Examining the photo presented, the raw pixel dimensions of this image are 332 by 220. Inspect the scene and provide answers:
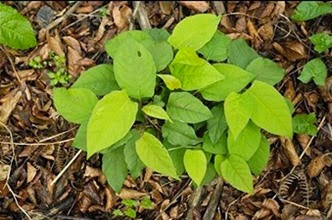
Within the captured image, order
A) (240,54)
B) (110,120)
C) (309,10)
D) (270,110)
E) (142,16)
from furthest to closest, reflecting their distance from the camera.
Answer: (142,16)
(309,10)
(240,54)
(270,110)
(110,120)

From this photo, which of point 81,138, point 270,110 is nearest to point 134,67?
point 81,138

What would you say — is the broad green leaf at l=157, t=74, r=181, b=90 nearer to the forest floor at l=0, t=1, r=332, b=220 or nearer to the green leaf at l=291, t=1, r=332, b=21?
the forest floor at l=0, t=1, r=332, b=220

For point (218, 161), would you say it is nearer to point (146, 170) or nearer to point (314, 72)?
point (146, 170)

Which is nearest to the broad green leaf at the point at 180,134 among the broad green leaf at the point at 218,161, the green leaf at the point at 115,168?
the broad green leaf at the point at 218,161

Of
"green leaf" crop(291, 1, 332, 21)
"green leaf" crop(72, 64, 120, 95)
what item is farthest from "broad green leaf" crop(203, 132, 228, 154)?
"green leaf" crop(291, 1, 332, 21)

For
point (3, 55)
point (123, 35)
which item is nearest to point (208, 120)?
point (123, 35)

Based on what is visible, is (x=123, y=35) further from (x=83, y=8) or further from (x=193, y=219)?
(x=193, y=219)
